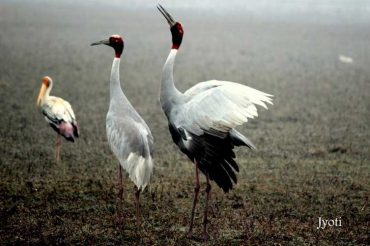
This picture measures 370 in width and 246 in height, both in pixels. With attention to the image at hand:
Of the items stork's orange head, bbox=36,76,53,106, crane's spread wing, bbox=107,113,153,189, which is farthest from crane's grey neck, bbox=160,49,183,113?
stork's orange head, bbox=36,76,53,106

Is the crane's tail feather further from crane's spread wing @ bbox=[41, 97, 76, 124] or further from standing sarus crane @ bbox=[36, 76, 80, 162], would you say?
crane's spread wing @ bbox=[41, 97, 76, 124]

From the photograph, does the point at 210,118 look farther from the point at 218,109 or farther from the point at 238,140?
the point at 238,140

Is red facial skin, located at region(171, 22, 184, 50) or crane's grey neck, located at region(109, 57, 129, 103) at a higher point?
red facial skin, located at region(171, 22, 184, 50)

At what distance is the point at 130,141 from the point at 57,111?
3.33 metres

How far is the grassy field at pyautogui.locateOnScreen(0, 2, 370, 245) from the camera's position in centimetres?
636

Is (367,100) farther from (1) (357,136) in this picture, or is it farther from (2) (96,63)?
(2) (96,63)

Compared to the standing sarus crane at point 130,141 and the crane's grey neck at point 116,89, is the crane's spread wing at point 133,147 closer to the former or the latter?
the standing sarus crane at point 130,141

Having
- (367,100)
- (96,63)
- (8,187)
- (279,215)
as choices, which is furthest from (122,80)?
(279,215)

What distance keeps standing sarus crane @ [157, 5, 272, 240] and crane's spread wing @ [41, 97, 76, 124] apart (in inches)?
132

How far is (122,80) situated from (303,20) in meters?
19.2

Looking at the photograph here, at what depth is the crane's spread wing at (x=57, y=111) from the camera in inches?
370

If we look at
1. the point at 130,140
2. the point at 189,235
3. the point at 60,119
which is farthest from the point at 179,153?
the point at 189,235

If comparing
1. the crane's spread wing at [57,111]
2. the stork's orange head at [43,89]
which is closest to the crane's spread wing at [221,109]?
the crane's spread wing at [57,111]

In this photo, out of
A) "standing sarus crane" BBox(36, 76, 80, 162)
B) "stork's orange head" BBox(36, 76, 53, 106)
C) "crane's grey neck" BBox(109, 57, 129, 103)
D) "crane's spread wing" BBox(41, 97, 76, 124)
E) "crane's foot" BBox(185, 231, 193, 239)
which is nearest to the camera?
"crane's foot" BBox(185, 231, 193, 239)
